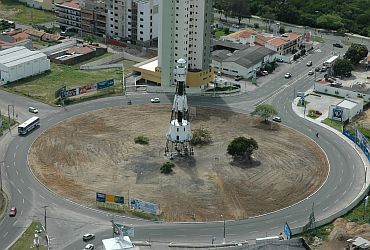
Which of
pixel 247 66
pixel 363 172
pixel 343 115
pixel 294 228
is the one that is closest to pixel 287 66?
pixel 247 66

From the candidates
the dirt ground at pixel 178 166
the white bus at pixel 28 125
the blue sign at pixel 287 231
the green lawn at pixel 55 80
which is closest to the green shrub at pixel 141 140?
the dirt ground at pixel 178 166

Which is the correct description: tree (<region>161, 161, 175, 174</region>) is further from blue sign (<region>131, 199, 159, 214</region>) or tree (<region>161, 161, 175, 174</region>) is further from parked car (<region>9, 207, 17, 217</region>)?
parked car (<region>9, 207, 17, 217</region>)

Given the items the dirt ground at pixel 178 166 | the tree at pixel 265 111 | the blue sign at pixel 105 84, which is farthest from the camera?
the blue sign at pixel 105 84

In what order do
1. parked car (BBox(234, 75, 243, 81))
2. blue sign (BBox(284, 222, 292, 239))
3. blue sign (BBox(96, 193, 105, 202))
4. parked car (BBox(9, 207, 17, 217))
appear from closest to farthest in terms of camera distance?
blue sign (BBox(284, 222, 292, 239))
parked car (BBox(9, 207, 17, 217))
blue sign (BBox(96, 193, 105, 202))
parked car (BBox(234, 75, 243, 81))

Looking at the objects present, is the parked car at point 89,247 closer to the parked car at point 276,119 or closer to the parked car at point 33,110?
the parked car at point 33,110

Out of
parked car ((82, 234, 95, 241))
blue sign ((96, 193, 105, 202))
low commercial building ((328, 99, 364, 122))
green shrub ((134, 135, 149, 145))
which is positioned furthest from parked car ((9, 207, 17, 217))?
low commercial building ((328, 99, 364, 122))

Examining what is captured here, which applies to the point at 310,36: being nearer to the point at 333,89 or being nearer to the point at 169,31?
the point at 333,89
